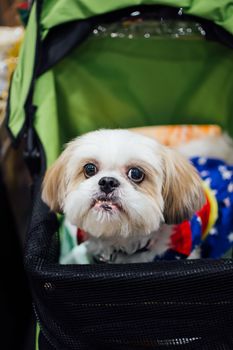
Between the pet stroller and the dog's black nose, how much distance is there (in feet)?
0.57

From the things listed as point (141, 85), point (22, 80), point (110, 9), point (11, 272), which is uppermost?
point (110, 9)

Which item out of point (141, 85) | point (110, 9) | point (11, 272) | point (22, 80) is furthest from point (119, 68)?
point (11, 272)

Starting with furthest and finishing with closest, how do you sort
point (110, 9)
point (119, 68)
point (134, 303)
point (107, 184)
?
1. point (119, 68)
2. point (110, 9)
3. point (107, 184)
4. point (134, 303)

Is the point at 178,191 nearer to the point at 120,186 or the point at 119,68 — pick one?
the point at 120,186

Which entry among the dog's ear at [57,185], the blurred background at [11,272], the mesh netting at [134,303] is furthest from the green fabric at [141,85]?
the mesh netting at [134,303]

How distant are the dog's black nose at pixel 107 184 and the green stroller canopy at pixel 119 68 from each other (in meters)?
0.38

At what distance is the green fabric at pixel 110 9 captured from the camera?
1.26 meters

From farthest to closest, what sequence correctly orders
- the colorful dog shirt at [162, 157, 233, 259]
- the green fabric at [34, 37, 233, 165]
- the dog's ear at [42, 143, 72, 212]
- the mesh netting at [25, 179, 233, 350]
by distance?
the green fabric at [34, 37, 233, 165] → the colorful dog shirt at [162, 157, 233, 259] → the dog's ear at [42, 143, 72, 212] → the mesh netting at [25, 179, 233, 350]

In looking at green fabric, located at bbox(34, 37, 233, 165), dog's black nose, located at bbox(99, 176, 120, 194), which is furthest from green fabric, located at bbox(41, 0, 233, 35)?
dog's black nose, located at bbox(99, 176, 120, 194)

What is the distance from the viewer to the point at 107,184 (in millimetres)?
981

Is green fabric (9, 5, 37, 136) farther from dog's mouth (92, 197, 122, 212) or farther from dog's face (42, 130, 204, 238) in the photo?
dog's mouth (92, 197, 122, 212)

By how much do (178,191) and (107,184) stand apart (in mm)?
191

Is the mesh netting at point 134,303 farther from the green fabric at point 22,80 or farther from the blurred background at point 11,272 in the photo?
the blurred background at point 11,272

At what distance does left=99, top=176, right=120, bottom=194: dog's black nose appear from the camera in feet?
3.22
